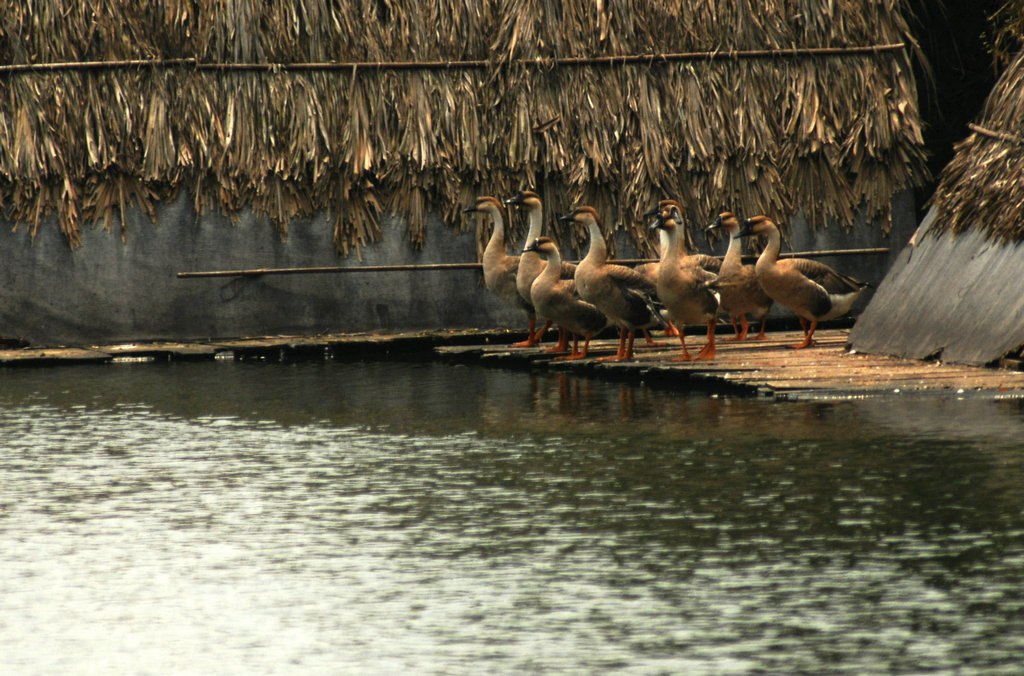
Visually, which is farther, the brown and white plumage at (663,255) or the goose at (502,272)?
the goose at (502,272)

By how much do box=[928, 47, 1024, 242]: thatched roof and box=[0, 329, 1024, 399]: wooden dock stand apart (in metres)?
1.15

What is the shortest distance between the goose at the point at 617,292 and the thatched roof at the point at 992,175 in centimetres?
221

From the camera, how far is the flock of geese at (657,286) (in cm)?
1149

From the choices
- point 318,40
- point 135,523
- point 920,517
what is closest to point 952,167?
point 318,40

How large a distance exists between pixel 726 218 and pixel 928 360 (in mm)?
3386

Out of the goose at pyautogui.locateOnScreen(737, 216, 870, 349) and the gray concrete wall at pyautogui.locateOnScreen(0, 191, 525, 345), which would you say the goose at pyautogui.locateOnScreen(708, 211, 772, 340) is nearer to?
the goose at pyautogui.locateOnScreen(737, 216, 870, 349)

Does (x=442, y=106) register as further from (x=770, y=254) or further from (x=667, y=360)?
(x=667, y=360)

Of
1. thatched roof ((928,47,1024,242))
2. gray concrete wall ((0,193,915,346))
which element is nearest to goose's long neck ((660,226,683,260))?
thatched roof ((928,47,1024,242))

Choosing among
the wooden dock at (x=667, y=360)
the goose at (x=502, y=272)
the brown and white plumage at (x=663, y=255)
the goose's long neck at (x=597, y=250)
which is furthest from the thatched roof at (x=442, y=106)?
the goose's long neck at (x=597, y=250)

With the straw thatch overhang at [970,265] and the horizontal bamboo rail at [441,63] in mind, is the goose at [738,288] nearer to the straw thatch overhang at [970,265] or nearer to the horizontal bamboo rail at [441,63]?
the straw thatch overhang at [970,265]

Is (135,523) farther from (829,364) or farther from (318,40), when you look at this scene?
(318,40)

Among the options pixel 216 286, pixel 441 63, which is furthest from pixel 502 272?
pixel 216 286

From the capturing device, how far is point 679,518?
5789 mm

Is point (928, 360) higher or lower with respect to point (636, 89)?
lower
